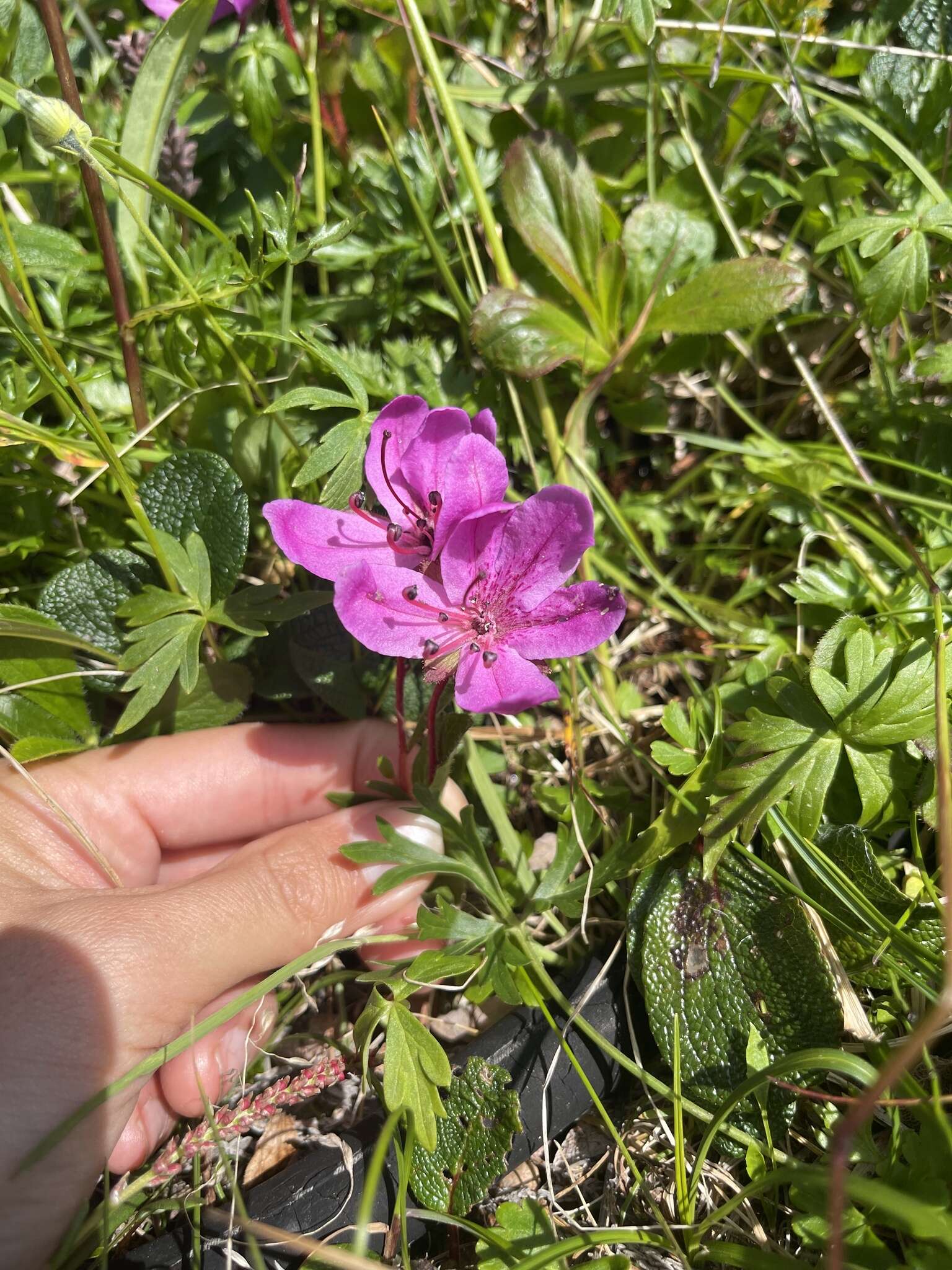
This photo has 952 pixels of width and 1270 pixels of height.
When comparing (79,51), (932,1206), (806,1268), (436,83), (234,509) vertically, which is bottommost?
(806,1268)

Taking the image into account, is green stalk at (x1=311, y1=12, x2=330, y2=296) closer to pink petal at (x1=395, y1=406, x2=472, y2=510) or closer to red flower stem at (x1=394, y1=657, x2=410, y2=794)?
pink petal at (x1=395, y1=406, x2=472, y2=510)

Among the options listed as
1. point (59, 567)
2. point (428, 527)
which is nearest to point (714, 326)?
point (428, 527)

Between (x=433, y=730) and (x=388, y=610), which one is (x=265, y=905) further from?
(x=388, y=610)

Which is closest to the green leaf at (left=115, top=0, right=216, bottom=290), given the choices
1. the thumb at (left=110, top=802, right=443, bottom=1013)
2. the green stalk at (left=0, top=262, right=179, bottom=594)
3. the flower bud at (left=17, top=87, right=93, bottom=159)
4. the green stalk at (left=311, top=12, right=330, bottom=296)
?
the green stalk at (left=311, top=12, right=330, bottom=296)

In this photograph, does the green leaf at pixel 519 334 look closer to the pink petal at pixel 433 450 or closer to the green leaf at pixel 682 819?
the pink petal at pixel 433 450

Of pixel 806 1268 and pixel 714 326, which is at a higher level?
pixel 714 326

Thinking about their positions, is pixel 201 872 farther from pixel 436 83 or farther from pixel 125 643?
pixel 436 83
